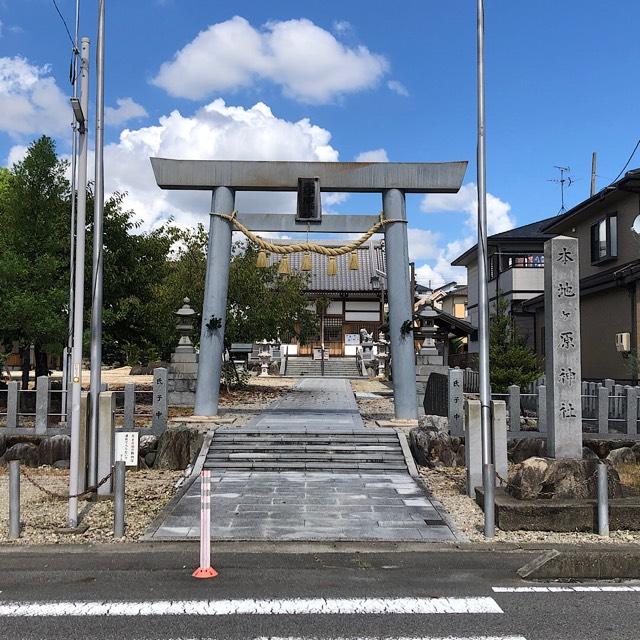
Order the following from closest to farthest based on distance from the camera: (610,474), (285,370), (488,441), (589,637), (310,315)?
(589,637) → (610,474) → (488,441) → (310,315) → (285,370)

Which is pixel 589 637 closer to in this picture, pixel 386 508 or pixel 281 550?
pixel 281 550

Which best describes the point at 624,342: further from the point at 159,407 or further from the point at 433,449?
the point at 159,407

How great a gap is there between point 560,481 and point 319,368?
109 ft

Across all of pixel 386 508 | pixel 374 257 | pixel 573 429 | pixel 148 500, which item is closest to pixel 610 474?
pixel 573 429

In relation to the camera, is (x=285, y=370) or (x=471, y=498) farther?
(x=285, y=370)

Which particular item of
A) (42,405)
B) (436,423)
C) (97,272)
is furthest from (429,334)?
(97,272)

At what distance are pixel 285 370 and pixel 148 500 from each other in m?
30.8

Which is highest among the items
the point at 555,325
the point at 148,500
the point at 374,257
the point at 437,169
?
the point at 374,257

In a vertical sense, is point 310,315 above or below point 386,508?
above

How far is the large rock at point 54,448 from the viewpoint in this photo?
13.0 meters

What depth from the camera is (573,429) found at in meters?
10.2

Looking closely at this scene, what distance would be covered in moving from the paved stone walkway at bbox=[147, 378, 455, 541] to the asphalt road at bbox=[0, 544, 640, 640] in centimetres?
75

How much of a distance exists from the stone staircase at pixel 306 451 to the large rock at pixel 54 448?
2.94 meters

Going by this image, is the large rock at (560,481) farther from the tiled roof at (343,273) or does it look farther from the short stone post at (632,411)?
the tiled roof at (343,273)
